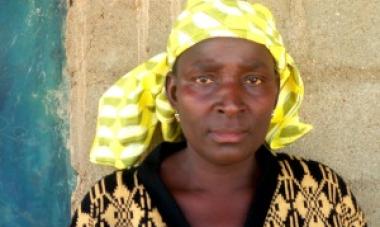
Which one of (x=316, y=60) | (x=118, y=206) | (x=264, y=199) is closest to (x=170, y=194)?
(x=118, y=206)

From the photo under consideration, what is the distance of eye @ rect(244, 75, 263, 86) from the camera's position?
2266 mm

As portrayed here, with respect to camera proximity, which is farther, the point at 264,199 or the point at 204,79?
the point at 264,199

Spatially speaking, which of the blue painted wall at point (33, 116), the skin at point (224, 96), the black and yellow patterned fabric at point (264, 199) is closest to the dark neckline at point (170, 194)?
the black and yellow patterned fabric at point (264, 199)

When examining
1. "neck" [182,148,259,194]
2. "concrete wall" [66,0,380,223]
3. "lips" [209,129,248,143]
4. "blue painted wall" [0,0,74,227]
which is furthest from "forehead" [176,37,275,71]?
"blue painted wall" [0,0,74,227]

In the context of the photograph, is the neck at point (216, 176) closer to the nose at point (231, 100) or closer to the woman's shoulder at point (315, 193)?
the woman's shoulder at point (315, 193)

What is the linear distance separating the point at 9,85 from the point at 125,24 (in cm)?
44

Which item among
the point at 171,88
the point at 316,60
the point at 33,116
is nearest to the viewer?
the point at 171,88

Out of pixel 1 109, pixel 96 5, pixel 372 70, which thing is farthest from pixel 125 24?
pixel 372 70

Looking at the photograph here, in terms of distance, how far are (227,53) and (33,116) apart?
36.1 inches

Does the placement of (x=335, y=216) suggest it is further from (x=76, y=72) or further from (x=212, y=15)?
(x=76, y=72)

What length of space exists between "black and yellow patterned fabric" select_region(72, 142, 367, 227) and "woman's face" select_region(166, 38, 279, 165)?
18 cm

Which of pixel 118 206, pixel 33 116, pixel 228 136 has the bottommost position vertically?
pixel 118 206

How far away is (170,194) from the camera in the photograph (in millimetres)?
2400

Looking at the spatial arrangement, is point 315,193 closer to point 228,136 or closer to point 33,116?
point 228,136
